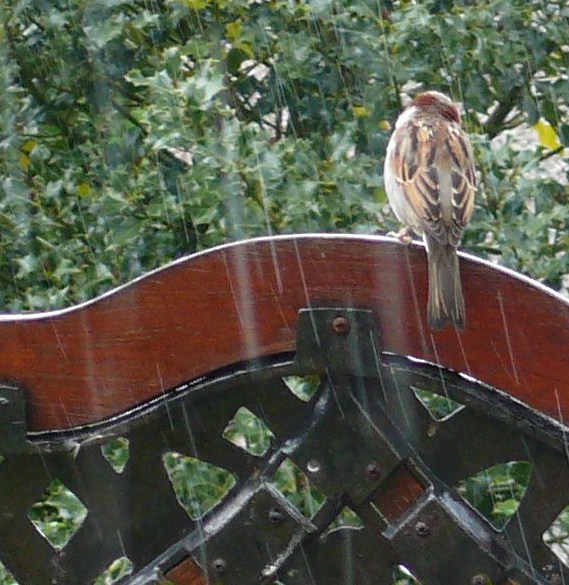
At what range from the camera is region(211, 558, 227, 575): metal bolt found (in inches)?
82.5

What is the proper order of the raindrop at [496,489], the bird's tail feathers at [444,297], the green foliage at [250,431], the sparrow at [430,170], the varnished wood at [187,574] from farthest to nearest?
the raindrop at [496,489]
the green foliage at [250,431]
the sparrow at [430,170]
the varnished wood at [187,574]
the bird's tail feathers at [444,297]

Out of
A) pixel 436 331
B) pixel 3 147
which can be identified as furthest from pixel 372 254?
pixel 3 147

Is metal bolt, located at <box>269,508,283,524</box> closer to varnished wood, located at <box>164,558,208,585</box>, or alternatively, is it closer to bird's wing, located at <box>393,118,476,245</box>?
varnished wood, located at <box>164,558,208,585</box>

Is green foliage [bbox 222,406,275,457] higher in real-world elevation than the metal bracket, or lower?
→ lower

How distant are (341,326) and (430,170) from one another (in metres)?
1.21

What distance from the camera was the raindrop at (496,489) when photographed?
3291 millimetres

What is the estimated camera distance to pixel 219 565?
2.10m

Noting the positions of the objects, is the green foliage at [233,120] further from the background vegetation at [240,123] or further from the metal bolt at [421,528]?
the metal bolt at [421,528]

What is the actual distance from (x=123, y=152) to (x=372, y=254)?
1776mm

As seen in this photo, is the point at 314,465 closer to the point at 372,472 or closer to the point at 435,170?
the point at 372,472

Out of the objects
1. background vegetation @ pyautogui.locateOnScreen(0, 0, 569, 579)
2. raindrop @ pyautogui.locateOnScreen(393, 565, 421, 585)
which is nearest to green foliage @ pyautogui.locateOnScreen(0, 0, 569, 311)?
background vegetation @ pyautogui.locateOnScreen(0, 0, 569, 579)

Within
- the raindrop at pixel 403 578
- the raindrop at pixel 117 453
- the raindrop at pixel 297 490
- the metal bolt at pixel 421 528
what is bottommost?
the raindrop at pixel 403 578

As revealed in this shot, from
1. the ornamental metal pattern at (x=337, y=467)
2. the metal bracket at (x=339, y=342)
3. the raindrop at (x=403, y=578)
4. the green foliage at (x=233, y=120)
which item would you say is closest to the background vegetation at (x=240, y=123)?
the green foliage at (x=233, y=120)

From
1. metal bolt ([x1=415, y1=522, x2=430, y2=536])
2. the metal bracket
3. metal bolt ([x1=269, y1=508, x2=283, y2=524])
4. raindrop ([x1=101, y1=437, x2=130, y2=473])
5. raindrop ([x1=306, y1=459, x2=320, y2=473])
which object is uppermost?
the metal bracket
